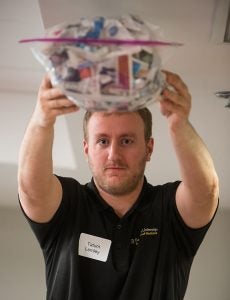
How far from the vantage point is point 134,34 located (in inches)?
28.4

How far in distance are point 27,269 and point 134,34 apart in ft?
11.3

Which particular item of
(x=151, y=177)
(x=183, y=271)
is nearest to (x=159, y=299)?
(x=183, y=271)

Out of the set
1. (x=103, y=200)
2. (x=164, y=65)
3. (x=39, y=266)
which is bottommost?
(x=39, y=266)

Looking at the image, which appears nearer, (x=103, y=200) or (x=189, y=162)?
(x=189, y=162)

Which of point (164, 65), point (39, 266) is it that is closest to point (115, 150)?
point (164, 65)

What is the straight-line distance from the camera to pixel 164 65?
4.57 ft

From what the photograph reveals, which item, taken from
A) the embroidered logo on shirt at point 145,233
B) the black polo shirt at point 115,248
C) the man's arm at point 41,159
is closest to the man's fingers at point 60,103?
the man's arm at point 41,159

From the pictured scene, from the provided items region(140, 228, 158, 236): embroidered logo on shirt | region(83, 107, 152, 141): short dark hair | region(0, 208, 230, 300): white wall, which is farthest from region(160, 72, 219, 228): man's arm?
region(0, 208, 230, 300): white wall

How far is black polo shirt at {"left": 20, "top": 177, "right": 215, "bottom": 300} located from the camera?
3.88 feet

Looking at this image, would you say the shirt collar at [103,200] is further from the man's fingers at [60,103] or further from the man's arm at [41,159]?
the man's fingers at [60,103]

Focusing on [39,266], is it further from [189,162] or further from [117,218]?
[189,162]

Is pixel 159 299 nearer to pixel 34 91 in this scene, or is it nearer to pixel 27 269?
pixel 34 91

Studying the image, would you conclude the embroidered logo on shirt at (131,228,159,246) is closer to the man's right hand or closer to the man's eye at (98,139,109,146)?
the man's eye at (98,139,109,146)

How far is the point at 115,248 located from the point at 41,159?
1.26 ft
